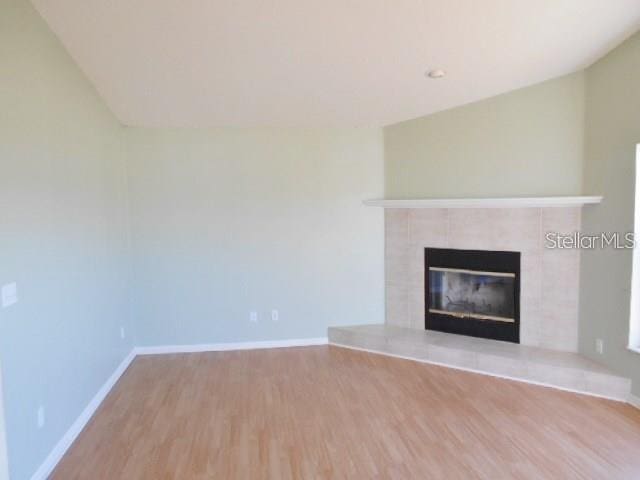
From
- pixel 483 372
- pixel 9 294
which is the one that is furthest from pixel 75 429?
pixel 483 372

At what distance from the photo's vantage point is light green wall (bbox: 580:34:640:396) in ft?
10.4

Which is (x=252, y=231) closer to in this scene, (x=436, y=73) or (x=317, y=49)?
(x=317, y=49)

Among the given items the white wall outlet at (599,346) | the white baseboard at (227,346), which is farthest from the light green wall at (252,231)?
the white wall outlet at (599,346)

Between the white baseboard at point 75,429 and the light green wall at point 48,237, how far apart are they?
2.0 inches

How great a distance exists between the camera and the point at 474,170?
13.8 ft

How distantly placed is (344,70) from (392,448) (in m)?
2.76

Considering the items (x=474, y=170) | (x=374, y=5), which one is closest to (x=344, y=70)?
(x=374, y=5)

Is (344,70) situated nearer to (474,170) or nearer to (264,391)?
(474,170)

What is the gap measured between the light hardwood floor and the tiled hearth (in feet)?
0.38

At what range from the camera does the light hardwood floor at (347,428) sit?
8.18 ft

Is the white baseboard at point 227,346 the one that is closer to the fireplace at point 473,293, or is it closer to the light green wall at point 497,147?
the fireplace at point 473,293

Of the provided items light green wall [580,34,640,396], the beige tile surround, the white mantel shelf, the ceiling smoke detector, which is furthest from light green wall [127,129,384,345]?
light green wall [580,34,640,396]

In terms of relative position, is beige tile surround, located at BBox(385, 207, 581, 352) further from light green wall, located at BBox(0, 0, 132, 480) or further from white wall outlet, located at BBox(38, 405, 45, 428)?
white wall outlet, located at BBox(38, 405, 45, 428)

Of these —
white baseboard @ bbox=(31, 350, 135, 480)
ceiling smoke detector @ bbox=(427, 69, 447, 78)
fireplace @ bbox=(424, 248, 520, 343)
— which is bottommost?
white baseboard @ bbox=(31, 350, 135, 480)
